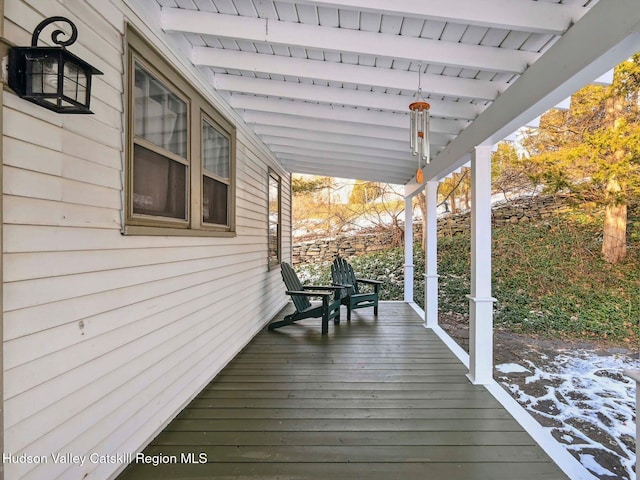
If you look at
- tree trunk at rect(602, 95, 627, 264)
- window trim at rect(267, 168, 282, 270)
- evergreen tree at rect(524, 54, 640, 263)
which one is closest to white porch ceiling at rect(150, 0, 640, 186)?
window trim at rect(267, 168, 282, 270)

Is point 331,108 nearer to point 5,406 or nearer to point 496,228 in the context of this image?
point 5,406

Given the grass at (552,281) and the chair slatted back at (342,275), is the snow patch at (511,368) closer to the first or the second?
the grass at (552,281)

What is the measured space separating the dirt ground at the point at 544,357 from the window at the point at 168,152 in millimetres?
3317

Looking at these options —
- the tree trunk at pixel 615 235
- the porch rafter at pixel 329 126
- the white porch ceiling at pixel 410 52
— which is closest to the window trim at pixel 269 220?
the porch rafter at pixel 329 126

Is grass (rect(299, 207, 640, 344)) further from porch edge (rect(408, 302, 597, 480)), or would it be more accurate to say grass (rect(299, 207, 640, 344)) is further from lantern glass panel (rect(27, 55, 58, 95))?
lantern glass panel (rect(27, 55, 58, 95))

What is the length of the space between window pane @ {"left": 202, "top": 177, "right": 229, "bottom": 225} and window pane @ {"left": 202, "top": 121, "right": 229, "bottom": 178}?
112mm

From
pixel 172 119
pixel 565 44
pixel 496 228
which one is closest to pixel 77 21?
pixel 172 119

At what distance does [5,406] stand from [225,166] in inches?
108

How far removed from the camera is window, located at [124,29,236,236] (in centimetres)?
209

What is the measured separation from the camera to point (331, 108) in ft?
12.7

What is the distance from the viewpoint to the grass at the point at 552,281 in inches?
255

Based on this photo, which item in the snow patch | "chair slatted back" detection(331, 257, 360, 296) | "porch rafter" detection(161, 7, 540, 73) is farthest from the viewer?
"chair slatted back" detection(331, 257, 360, 296)

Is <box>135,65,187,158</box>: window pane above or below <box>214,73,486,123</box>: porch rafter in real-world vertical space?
below

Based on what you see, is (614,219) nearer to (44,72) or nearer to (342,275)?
(342,275)
